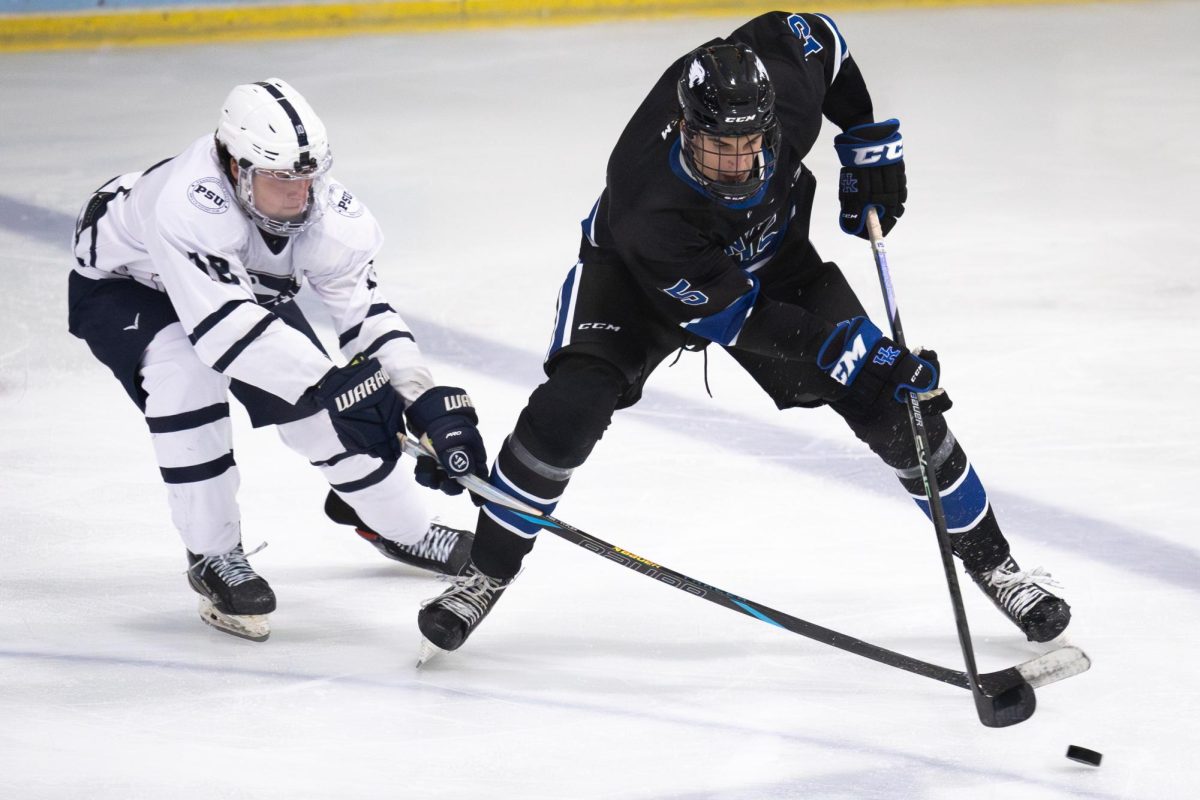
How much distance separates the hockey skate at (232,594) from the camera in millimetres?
2926

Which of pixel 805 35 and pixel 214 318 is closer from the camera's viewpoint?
pixel 214 318

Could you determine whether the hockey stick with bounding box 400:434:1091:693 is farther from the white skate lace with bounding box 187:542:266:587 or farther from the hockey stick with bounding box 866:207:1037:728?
the white skate lace with bounding box 187:542:266:587

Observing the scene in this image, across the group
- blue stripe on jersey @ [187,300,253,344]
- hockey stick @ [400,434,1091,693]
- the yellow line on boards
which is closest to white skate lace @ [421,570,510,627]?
hockey stick @ [400,434,1091,693]

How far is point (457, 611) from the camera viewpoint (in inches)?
112

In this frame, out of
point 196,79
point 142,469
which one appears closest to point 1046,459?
point 142,469

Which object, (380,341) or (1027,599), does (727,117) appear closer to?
(380,341)

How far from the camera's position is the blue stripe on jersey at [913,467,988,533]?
2.84 m

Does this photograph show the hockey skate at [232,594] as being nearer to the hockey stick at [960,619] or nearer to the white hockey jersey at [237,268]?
the white hockey jersey at [237,268]

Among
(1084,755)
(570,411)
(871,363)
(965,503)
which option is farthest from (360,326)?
(1084,755)

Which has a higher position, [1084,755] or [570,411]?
[570,411]

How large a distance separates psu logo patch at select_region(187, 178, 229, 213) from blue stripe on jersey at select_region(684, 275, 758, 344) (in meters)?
0.80

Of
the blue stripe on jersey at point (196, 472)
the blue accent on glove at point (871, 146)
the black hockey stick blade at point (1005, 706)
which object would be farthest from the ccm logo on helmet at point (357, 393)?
the black hockey stick blade at point (1005, 706)

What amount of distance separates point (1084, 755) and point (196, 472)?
5.07ft

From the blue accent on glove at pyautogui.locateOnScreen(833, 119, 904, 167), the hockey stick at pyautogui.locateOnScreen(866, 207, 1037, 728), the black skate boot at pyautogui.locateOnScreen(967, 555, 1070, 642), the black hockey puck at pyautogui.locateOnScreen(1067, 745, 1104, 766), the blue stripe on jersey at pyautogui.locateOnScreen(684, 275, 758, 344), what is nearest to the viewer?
the black hockey puck at pyautogui.locateOnScreen(1067, 745, 1104, 766)
